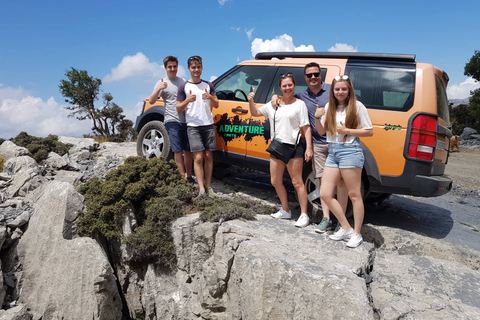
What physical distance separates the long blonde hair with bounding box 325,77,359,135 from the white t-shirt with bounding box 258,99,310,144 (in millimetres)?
423

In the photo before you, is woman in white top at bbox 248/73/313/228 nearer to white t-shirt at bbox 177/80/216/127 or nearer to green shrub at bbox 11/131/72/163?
white t-shirt at bbox 177/80/216/127

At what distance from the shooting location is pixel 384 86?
4.14 m

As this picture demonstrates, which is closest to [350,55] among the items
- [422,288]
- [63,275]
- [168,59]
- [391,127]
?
[391,127]

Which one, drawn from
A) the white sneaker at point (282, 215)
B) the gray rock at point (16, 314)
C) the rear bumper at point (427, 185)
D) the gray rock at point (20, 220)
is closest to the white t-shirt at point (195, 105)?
the white sneaker at point (282, 215)

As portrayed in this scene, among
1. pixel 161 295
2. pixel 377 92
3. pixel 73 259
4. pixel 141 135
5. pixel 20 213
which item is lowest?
pixel 161 295

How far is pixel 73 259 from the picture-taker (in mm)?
4586

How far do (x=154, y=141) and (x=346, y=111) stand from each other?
372 centimetres

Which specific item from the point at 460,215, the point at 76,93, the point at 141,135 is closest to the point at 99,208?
the point at 141,135

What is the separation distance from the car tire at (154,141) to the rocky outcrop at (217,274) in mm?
1414

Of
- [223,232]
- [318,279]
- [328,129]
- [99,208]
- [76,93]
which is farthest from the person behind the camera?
[76,93]

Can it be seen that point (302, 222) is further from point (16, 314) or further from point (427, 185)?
point (16, 314)

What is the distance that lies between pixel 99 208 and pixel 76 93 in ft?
63.1

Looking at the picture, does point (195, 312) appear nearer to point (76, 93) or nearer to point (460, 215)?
point (460, 215)

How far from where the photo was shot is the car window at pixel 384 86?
4.00m
